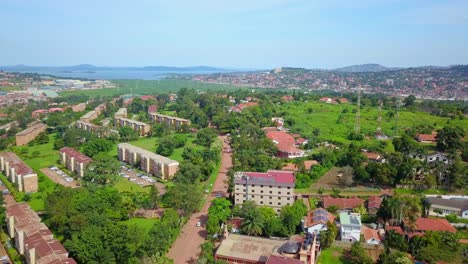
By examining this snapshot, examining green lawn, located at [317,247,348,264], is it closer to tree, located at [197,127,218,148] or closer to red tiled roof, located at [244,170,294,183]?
red tiled roof, located at [244,170,294,183]

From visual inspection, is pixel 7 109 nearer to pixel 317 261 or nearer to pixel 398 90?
pixel 317 261

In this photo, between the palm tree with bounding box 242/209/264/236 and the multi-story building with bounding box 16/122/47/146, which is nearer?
the palm tree with bounding box 242/209/264/236

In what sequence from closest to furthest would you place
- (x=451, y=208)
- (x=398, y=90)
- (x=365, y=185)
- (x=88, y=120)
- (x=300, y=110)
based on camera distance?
(x=451, y=208) < (x=365, y=185) < (x=88, y=120) < (x=300, y=110) < (x=398, y=90)

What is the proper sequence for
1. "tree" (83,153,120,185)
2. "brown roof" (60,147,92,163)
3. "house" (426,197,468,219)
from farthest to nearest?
"brown roof" (60,147,92,163)
"tree" (83,153,120,185)
"house" (426,197,468,219)

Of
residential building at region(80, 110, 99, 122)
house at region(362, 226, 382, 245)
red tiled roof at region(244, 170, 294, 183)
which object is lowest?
house at region(362, 226, 382, 245)

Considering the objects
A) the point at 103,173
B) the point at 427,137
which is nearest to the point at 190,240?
the point at 103,173

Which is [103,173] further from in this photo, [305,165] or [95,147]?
[305,165]

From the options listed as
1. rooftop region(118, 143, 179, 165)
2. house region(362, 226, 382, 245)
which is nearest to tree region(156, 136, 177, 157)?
rooftop region(118, 143, 179, 165)

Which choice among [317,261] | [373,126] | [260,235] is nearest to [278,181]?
[260,235]
